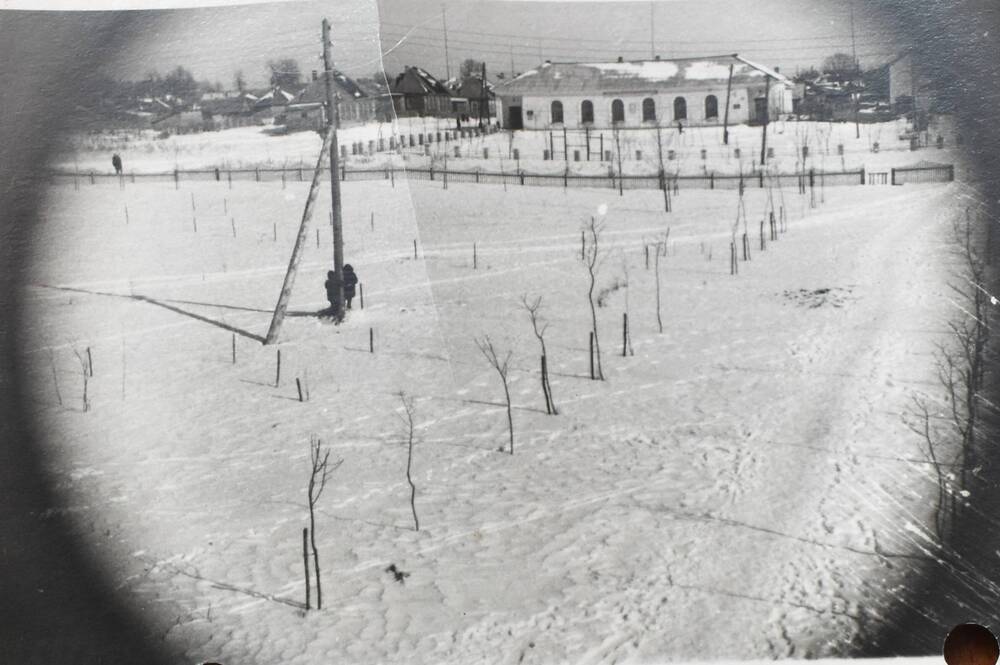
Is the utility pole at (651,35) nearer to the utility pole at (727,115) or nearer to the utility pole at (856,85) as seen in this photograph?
the utility pole at (727,115)

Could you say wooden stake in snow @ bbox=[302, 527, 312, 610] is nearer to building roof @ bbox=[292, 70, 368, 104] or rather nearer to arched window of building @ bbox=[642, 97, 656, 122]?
building roof @ bbox=[292, 70, 368, 104]

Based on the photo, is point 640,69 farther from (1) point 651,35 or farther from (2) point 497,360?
(2) point 497,360

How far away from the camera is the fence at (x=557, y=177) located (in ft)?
10.5

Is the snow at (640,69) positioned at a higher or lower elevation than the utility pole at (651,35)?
lower

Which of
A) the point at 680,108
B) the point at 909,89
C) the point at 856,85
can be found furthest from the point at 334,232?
the point at 909,89

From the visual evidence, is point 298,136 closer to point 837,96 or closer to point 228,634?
point 228,634

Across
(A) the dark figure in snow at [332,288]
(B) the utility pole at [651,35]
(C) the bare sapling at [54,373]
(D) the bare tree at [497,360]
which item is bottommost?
(D) the bare tree at [497,360]

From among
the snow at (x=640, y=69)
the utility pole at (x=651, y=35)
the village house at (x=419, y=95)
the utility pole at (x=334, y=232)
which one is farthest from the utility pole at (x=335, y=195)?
the utility pole at (x=651, y=35)

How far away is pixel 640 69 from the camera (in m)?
3.18

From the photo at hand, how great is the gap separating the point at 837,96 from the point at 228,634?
109 inches

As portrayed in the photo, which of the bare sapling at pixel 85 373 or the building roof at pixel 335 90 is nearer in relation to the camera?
the bare sapling at pixel 85 373

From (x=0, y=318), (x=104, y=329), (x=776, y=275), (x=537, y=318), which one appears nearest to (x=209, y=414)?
(x=104, y=329)

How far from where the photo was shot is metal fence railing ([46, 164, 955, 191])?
3.15 meters

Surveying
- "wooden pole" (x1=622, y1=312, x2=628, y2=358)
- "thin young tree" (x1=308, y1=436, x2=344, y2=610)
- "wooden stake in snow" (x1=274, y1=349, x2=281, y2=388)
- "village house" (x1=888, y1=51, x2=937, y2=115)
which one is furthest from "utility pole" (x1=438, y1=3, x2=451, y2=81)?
"village house" (x1=888, y1=51, x2=937, y2=115)
